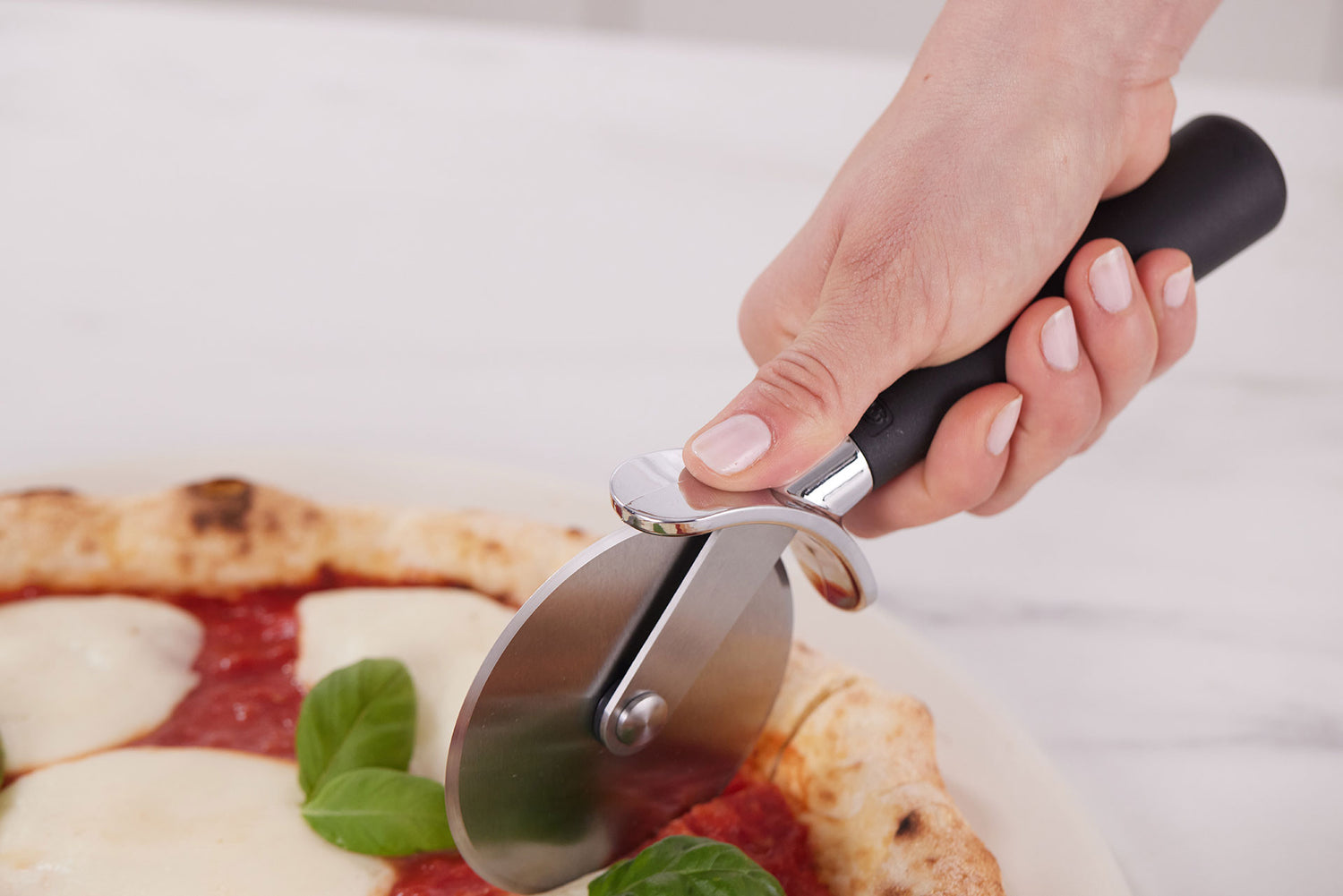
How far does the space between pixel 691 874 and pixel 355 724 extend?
1.45 feet

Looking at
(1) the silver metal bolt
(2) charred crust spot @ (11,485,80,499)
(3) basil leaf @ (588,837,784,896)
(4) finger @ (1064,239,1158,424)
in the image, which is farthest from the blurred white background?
(3) basil leaf @ (588,837,784,896)

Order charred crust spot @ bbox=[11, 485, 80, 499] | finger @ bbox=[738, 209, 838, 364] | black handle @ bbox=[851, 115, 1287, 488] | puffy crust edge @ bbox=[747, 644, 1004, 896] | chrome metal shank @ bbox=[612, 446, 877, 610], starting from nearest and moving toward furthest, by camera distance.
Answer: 1. chrome metal shank @ bbox=[612, 446, 877, 610]
2. puffy crust edge @ bbox=[747, 644, 1004, 896]
3. black handle @ bbox=[851, 115, 1287, 488]
4. finger @ bbox=[738, 209, 838, 364]
5. charred crust spot @ bbox=[11, 485, 80, 499]

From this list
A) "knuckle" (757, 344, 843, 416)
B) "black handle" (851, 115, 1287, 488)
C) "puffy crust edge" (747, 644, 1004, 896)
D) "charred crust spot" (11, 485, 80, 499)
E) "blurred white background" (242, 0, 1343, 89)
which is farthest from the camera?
"blurred white background" (242, 0, 1343, 89)

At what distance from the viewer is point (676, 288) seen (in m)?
2.69

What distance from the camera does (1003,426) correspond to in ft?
4.52

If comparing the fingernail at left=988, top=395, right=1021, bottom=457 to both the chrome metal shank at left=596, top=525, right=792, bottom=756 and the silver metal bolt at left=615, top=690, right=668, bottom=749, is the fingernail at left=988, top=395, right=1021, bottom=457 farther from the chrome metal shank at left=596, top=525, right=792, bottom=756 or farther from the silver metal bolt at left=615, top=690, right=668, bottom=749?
the silver metal bolt at left=615, top=690, right=668, bottom=749

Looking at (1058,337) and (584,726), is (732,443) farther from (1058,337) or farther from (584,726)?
(1058,337)

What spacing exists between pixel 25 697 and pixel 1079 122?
139 centimetres

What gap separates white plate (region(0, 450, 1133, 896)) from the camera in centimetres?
129

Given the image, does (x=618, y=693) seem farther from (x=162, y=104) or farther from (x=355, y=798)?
(x=162, y=104)

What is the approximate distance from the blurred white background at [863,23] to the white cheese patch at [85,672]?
439 cm

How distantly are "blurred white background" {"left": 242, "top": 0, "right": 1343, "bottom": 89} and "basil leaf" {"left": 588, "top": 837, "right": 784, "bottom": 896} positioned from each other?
459 centimetres

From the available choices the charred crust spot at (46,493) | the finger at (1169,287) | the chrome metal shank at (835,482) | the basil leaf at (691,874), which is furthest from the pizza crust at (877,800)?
the charred crust spot at (46,493)

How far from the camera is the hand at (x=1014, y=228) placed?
135 centimetres
